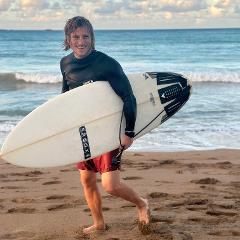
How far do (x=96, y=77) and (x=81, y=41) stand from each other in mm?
250

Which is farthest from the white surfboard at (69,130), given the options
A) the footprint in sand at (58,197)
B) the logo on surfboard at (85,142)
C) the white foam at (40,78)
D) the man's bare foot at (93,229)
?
the white foam at (40,78)

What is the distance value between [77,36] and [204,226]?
5.46ft

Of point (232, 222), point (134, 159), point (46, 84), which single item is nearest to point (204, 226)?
point (232, 222)

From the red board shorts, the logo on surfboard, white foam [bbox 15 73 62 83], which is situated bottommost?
white foam [bbox 15 73 62 83]

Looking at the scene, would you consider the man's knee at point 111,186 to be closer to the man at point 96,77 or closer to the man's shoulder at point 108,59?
the man at point 96,77

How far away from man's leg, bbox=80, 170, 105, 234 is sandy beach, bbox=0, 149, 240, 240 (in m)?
0.08

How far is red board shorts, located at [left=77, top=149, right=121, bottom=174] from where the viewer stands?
3.27 metres

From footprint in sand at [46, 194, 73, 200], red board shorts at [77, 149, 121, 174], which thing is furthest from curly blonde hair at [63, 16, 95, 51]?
footprint in sand at [46, 194, 73, 200]

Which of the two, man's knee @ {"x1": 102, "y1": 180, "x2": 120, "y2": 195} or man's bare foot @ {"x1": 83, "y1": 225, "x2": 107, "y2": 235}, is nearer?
man's knee @ {"x1": 102, "y1": 180, "x2": 120, "y2": 195}

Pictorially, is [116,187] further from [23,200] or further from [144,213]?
[23,200]

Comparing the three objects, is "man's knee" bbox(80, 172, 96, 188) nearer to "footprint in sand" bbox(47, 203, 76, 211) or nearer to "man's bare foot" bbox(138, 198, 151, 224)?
"man's bare foot" bbox(138, 198, 151, 224)

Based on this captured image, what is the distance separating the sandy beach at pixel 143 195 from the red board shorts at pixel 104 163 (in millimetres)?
504

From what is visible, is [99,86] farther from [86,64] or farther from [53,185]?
[53,185]

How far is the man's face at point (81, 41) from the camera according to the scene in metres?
3.16
